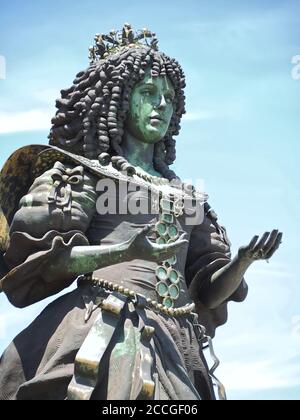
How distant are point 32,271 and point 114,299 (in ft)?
2.48

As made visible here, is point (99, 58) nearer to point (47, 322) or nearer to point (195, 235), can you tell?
point (195, 235)

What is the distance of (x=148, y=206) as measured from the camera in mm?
12359

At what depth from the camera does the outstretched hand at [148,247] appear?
11266 millimetres

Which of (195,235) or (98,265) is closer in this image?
(98,265)

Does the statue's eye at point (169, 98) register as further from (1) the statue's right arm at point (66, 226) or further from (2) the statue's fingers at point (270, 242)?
(2) the statue's fingers at point (270, 242)

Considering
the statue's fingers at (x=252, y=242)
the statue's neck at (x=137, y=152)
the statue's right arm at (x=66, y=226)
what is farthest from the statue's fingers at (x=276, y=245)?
the statue's neck at (x=137, y=152)

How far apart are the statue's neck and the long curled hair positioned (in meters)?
0.09

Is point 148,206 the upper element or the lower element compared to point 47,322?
upper

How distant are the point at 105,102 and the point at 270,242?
6.55 feet

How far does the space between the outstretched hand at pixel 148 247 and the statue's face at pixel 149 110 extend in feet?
5.65

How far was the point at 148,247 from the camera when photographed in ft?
37.0
